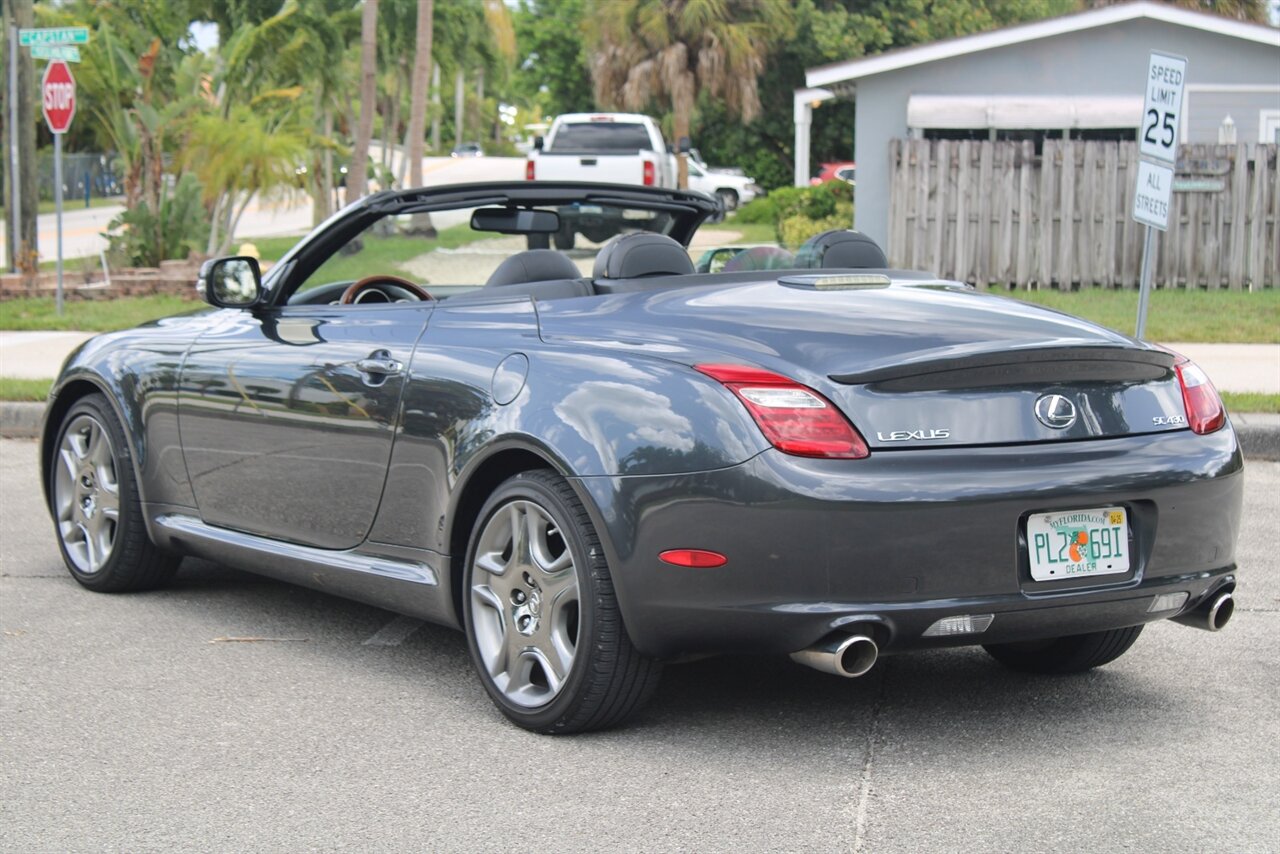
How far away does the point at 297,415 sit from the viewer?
207 inches

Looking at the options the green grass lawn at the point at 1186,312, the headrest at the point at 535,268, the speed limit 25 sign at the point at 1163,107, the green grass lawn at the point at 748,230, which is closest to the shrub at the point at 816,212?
the green grass lawn at the point at 748,230

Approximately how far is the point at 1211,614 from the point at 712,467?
145 cm

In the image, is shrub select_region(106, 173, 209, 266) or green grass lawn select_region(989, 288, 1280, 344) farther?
shrub select_region(106, 173, 209, 266)

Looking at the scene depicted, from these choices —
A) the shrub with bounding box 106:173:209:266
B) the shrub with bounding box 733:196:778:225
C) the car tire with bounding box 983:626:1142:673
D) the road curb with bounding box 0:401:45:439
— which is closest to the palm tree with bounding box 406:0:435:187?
the shrub with bounding box 106:173:209:266

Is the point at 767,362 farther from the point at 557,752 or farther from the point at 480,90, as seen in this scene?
the point at 480,90

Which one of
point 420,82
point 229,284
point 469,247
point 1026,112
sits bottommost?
point 229,284

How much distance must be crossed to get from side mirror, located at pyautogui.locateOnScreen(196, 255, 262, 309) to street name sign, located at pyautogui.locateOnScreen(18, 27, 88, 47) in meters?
10.7

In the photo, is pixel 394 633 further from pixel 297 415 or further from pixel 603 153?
pixel 603 153

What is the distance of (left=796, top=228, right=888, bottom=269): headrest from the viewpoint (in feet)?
17.4

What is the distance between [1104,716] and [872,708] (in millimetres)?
612

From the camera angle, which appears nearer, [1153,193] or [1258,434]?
[1258,434]

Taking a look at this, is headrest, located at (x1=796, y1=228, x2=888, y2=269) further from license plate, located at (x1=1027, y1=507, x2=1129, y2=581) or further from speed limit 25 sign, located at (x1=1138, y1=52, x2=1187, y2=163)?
speed limit 25 sign, located at (x1=1138, y1=52, x2=1187, y2=163)

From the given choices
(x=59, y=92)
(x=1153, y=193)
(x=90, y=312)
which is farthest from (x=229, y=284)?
(x=90, y=312)

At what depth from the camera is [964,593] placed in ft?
13.1
